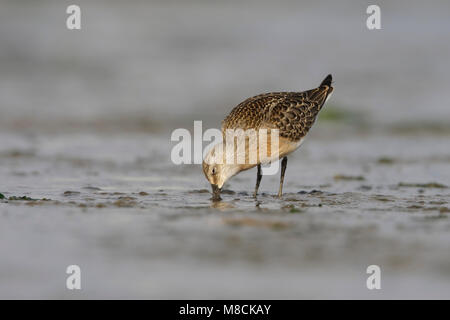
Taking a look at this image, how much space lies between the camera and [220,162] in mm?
8867

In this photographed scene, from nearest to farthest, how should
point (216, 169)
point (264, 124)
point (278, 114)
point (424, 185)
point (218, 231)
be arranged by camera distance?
point (218, 231) < point (216, 169) < point (264, 124) < point (278, 114) < point (424, 185)

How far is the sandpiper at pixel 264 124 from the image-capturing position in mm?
8869

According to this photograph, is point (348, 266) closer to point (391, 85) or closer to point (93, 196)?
point (93, 196)

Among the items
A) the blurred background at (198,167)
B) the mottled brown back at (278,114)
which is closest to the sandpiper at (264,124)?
the mottled brown back at (278,114)

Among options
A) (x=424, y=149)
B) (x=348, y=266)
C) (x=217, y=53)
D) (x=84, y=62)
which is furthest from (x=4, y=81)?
(x=348, y=266)

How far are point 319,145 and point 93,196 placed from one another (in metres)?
6.09

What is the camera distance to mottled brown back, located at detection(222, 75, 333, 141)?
920 cm

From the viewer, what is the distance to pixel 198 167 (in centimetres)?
1184

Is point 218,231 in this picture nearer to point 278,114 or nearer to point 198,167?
point 278,114

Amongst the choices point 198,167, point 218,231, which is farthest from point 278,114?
point 218,231

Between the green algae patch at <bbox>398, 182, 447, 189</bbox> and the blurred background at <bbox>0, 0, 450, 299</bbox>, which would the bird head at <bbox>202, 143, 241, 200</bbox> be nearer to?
the blurred background at <bbox>0, 0, 450, 299</bbox>

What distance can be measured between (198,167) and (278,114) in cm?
A: 273

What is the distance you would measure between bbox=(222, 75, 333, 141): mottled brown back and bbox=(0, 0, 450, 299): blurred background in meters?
0.87

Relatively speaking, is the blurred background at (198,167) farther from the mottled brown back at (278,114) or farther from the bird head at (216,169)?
the mottled brown back at (278,114)
